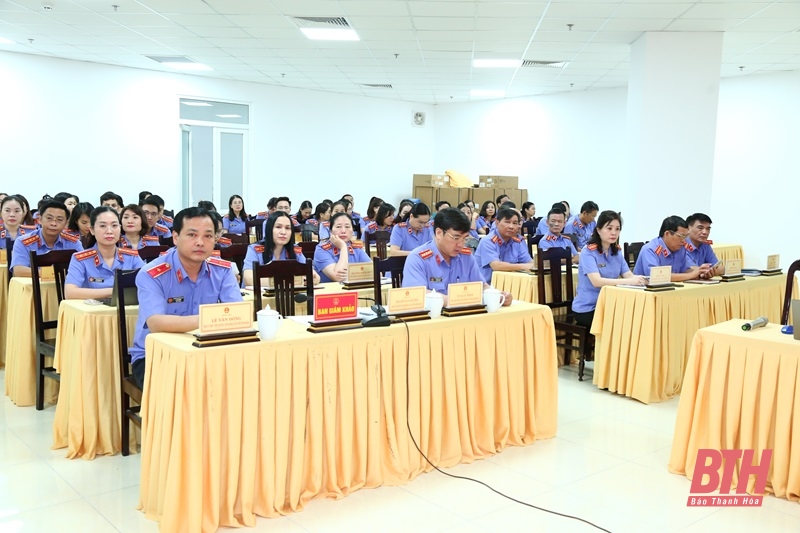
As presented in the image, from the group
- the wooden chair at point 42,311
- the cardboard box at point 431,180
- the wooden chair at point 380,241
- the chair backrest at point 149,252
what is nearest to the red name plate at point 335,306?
the wooden chair at point 42,311

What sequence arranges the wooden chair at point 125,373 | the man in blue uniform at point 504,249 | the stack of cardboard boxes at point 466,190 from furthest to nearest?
the stack of cardboard boxes at point 466,190 < the man in blue uniform at point 504,249 < the wooden chair at point 125,373

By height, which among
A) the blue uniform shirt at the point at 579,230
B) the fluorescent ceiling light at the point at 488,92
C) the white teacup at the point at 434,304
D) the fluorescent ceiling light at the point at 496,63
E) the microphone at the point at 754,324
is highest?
the fluorescent ceiling light at the point at 488,92

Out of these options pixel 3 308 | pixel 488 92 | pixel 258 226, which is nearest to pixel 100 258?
pixel 3 308

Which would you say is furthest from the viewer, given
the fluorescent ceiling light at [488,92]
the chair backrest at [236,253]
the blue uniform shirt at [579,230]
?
the fluorescent ceiling light at [488,92]

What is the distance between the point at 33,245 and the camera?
4.37 m

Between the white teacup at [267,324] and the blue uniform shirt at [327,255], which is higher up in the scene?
the blue uniform shirt at [327,255]

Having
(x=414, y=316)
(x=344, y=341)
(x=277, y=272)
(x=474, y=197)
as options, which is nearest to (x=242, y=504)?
(x=344, y=341)

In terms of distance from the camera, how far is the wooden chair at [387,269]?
3.74 metres

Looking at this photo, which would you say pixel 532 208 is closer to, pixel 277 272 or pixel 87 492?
pixel 277 272

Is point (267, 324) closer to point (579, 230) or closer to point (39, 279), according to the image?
point (39, 279)

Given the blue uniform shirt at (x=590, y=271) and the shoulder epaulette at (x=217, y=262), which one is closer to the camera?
the shoulder epaulette at (x=217, y=262)

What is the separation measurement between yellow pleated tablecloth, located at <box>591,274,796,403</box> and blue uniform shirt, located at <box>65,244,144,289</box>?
2974mm

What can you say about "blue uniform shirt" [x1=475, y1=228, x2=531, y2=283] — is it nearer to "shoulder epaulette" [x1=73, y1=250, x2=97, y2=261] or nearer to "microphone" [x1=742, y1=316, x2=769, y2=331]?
"microphone" [x1=742, y1=316, x2=769, y2=331]

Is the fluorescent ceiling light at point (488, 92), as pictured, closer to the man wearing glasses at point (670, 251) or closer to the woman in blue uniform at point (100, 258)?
the man wearing glasses at point (670, 251)
